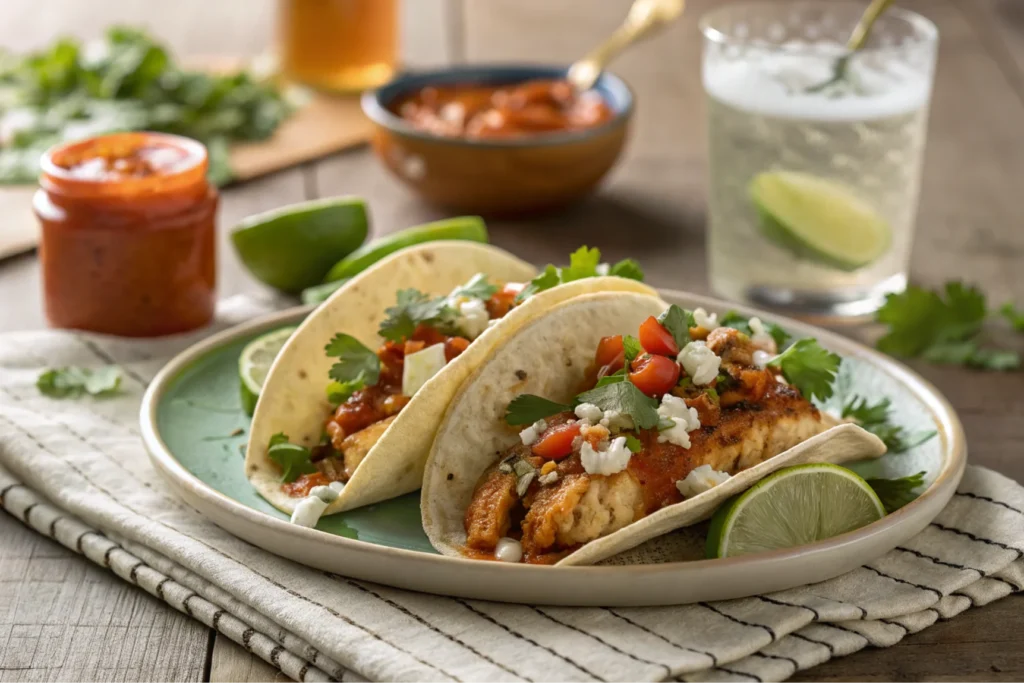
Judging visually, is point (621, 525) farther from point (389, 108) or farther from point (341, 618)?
point (389, 108)

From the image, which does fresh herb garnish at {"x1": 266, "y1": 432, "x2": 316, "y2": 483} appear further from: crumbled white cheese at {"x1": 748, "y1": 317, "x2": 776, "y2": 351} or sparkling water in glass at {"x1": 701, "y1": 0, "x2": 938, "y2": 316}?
sparkling water in glass at {"x1": 701, "y1": 0, "x2": 938, "y2": 316}

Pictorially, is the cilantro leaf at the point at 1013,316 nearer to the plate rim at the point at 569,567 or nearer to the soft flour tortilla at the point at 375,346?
the plate rim at the point at 569,567

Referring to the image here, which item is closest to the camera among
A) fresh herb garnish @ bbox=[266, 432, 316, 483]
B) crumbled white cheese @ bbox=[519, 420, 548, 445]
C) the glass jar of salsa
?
crumbled white cheese @ bbox=[519, 420, 548, 445]

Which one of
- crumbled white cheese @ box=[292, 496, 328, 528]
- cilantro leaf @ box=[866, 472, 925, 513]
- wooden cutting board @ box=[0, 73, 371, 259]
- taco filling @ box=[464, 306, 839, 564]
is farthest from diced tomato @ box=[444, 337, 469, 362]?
wooden cutting board @ box=[0, 73, 371, 259]

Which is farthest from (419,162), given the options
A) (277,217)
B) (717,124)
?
(717,124)

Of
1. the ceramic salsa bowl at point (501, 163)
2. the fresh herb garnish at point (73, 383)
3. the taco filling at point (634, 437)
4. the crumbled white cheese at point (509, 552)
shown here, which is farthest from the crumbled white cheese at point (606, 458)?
the ceramic salsa bowl at point (501, 163)

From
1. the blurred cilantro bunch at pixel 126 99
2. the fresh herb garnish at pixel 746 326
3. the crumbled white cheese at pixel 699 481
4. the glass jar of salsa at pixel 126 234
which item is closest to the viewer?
the crumbled white cheese at pixel 699 481

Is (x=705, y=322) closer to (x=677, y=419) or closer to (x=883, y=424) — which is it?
(x=677, y=419)
